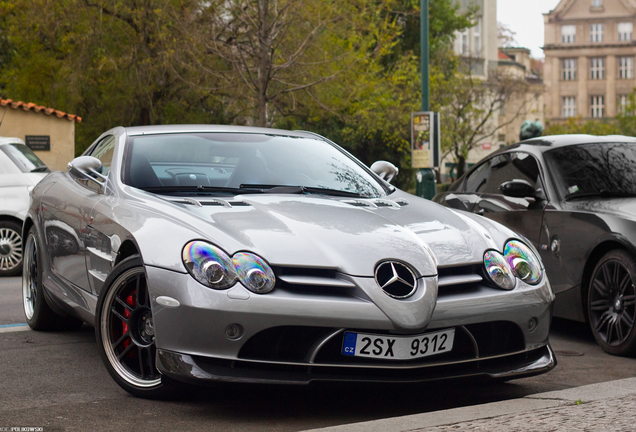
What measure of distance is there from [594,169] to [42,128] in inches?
685

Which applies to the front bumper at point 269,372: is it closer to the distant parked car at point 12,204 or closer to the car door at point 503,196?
the car door at point 503,196

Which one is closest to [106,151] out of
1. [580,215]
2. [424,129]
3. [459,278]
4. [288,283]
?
[288,283]

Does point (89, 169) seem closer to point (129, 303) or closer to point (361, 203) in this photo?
point (129, 303)

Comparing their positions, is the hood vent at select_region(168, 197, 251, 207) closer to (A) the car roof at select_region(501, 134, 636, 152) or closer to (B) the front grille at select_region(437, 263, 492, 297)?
(B) the front grille at select_region(437, 263, 492, 297)

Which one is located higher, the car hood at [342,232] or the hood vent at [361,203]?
the hood vent at [361,203]

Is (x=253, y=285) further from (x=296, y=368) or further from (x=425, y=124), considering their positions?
(x=425, y=124)

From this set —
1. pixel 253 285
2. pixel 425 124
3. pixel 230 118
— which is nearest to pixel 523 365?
pixel 253 285

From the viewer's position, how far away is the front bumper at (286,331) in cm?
371

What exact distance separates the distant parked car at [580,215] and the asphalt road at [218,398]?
0.43 metres

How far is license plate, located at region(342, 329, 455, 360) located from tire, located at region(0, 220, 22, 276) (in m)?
7.98

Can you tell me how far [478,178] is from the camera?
7832 millimetres

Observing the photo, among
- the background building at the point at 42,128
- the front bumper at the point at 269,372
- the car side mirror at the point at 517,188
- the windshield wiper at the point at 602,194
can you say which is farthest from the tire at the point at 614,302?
the background building at the point at 42,128

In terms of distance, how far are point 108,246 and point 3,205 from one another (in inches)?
267

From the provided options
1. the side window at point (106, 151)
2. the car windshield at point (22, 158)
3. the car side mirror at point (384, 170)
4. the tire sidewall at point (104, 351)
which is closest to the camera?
the tire sidewall at point (104, 351)
